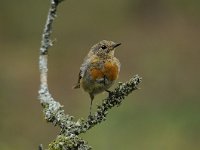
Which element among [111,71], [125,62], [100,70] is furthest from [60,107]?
[125,62]

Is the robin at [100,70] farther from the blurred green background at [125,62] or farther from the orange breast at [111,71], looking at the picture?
the blurred green background at [125,62]

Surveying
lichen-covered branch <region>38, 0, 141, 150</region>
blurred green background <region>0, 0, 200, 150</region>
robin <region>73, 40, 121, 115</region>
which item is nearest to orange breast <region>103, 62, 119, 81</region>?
robin <region>73, 40, 121, 115</region>

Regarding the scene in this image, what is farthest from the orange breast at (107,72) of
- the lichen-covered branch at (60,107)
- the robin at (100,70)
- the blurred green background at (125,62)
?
the blurred green background at (125,62)

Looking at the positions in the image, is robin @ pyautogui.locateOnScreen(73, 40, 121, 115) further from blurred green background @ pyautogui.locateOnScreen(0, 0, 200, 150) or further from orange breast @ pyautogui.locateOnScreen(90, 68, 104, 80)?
blurred green background @ pyautogui.locateOnScreen(0, 0, 200, 150)

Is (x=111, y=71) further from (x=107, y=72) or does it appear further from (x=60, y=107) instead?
(x=60, y=107)

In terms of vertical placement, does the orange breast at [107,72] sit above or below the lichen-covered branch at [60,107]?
above
